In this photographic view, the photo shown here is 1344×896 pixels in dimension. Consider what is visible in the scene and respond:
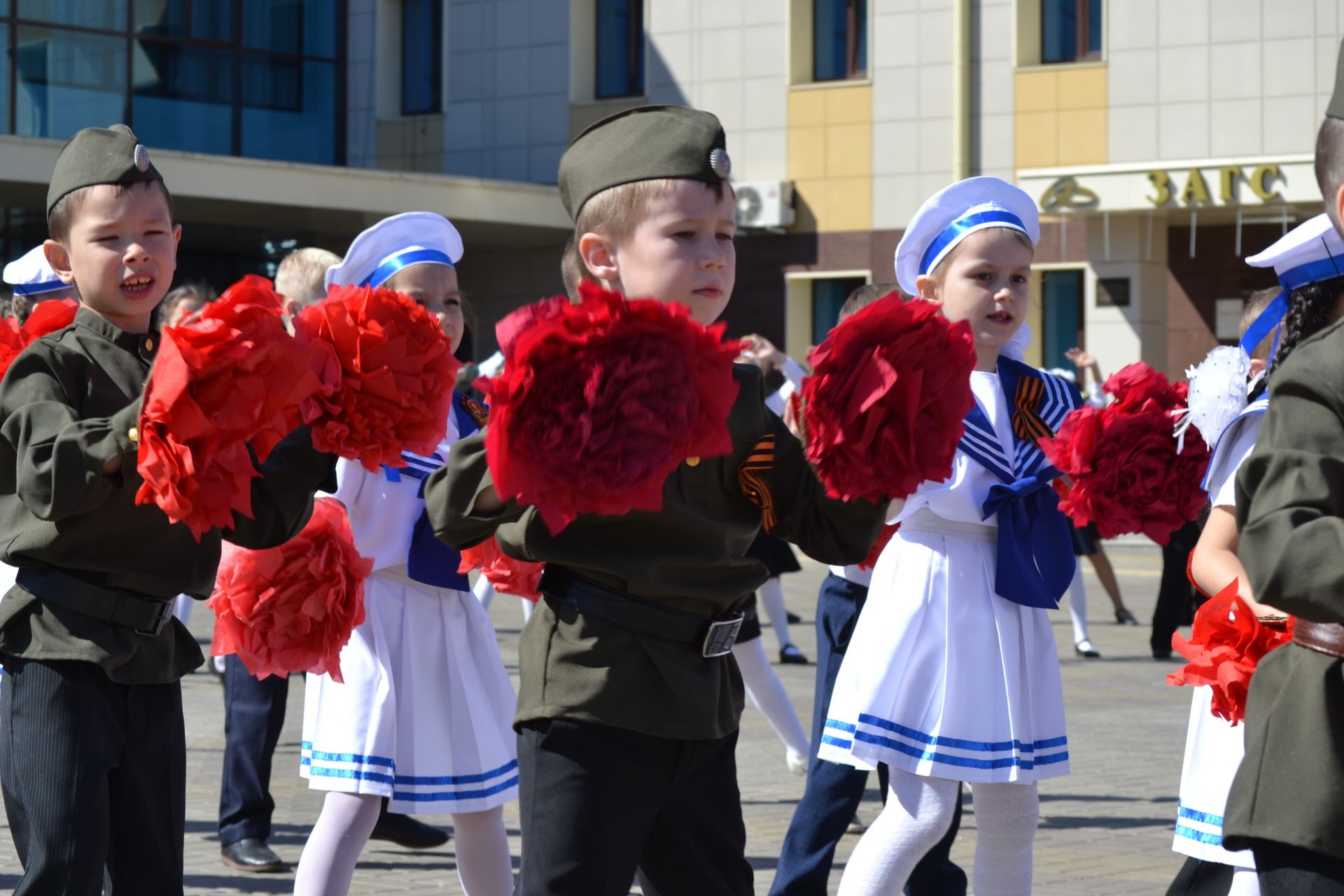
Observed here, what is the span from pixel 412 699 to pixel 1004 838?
1.52 m

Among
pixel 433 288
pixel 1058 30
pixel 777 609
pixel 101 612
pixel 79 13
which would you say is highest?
pixel 79 13

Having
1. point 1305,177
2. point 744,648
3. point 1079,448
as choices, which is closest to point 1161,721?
point 744,648

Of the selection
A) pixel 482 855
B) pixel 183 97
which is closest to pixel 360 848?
pixel 482 855

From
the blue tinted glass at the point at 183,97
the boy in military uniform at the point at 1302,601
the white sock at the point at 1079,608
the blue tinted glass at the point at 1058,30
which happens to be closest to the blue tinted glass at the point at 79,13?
the blue tinted glass at the point at 183,97

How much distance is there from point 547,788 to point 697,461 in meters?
0.61

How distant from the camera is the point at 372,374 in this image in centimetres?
367

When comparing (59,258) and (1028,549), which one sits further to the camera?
(1028,549)

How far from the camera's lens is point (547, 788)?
3.31 meters

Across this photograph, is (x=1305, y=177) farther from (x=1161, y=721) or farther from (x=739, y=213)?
(x=1161, y=721)

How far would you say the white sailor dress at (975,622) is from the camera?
186 inches

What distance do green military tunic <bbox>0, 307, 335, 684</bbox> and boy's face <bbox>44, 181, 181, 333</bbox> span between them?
0.10 metres

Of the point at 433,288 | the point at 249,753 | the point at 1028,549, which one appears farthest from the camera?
the point at 249,753

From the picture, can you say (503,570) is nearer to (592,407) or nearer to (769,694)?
(592,407)

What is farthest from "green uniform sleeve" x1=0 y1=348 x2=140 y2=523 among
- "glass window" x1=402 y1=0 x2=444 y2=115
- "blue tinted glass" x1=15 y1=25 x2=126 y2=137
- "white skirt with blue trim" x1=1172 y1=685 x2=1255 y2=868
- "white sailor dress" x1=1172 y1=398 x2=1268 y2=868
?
"glass window" x1=402 y1=0 x2=444 y2=115
